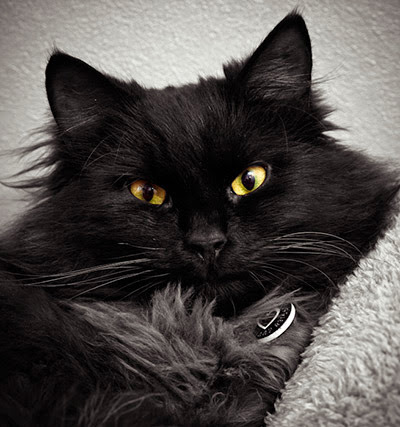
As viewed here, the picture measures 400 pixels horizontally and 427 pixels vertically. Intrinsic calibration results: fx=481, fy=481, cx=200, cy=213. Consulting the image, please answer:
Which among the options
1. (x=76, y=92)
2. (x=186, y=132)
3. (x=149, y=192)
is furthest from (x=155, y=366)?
(x=76, y=92)

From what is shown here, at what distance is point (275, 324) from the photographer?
115 cm

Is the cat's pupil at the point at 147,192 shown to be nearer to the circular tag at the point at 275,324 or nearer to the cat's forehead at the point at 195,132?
the cat's forehead at the point at 195,132

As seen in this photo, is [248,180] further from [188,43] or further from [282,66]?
[188,43]

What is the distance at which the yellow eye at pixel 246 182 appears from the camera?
3.76 ft

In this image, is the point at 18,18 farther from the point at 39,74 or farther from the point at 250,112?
the point at 250,112

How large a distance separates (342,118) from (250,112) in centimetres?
91

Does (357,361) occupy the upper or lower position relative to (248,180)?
lower

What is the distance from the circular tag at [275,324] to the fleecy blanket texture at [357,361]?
78mm

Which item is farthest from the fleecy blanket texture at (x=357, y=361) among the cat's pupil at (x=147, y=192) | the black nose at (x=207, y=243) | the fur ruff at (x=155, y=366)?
the cat's pupil at (x=147, y=192)

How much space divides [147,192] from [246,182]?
0.79 ft

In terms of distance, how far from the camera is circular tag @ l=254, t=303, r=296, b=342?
1131 mm

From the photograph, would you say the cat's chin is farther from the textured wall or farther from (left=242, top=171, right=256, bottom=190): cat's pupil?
the textured wall

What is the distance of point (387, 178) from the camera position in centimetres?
131

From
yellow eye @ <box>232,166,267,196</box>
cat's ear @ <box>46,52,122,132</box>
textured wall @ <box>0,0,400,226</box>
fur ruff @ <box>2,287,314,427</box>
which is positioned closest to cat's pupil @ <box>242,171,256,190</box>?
yellow eye @ <box>232,166,267,196</box>
